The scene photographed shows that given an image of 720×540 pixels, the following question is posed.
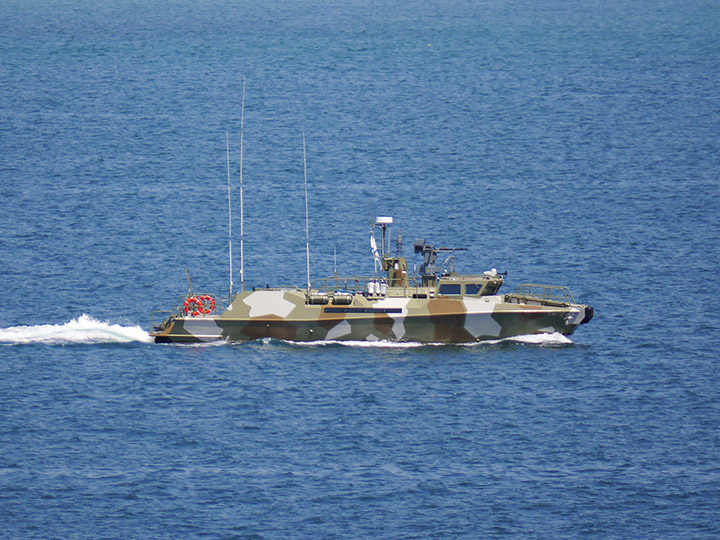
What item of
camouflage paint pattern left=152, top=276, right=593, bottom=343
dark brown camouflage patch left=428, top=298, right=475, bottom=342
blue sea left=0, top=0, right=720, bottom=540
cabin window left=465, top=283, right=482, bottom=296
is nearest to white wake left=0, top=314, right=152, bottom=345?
blue sea left=0, top=0, right=720, bottom=540

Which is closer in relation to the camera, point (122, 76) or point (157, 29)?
point (122, 76)

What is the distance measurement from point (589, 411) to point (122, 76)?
3526 inches

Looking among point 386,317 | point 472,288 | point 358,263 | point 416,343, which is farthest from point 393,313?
point 358,263

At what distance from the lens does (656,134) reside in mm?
116188

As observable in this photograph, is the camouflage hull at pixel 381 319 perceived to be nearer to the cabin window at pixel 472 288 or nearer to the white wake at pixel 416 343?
the white wake at pixel 416 343

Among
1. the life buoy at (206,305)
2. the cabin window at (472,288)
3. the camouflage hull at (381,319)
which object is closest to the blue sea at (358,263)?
the camouflage hull at (381,319)

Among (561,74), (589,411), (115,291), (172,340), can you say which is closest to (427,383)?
(589,411)

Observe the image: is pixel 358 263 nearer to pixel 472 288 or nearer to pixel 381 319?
pixel 472 288

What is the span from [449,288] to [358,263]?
654 inches

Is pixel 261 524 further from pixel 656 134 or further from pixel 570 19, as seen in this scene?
pixel 570 19

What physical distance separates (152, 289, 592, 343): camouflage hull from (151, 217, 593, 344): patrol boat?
44 millimetres

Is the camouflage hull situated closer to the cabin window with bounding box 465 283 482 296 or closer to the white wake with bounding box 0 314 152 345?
the cabin window with bounding box 465 283 482 296

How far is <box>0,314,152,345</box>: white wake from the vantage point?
69250 millimetres

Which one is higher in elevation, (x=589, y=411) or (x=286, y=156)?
(x=286, y=156)
